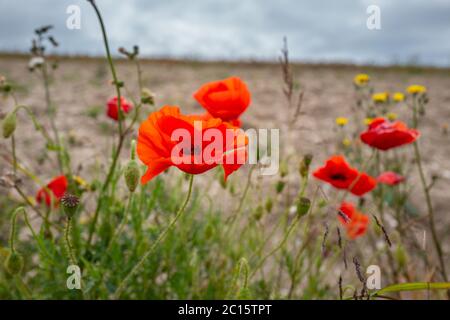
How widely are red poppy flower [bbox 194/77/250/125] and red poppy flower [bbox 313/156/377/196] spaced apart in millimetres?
359

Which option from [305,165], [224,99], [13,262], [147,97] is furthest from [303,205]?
[13,262]

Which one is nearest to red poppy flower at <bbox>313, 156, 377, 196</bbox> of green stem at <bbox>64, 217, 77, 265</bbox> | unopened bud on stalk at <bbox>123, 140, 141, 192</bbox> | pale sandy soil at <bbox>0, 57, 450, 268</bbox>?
unopened bud on stalk at <bbox>123, 140, 141, 192</bbox>

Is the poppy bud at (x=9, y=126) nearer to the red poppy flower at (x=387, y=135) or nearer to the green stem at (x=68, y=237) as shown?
the green stem at (x=68, y=237)

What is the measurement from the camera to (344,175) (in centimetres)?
150

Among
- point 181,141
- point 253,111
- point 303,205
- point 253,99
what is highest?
point 253,99

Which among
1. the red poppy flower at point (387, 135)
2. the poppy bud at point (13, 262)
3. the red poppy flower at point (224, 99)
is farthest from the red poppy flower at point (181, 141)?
the red poppy flower at point (387, 135)

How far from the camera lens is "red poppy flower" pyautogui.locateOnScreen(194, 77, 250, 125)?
122 centimetres

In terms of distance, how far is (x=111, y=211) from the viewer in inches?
60.4

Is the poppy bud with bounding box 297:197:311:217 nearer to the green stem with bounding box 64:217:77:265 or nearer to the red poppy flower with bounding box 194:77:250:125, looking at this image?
the red poppy flower with bounding box 194:77:250:125

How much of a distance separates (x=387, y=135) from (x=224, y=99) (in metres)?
0.47

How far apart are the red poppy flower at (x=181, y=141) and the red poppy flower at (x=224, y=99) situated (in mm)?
279

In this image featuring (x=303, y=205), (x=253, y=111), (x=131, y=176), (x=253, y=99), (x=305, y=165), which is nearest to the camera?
(x=131, y=176)

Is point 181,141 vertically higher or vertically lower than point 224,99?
lower

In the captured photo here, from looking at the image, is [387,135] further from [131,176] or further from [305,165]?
[131,176]
